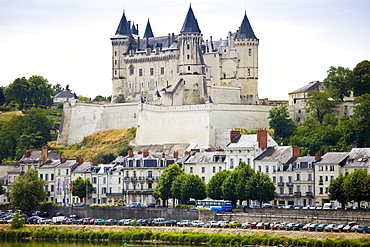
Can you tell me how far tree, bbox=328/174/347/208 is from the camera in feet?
235

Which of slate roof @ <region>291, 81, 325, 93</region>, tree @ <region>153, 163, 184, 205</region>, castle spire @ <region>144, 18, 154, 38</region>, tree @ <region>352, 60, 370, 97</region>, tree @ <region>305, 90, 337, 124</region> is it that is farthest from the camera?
castle spire @ <region>144, 18, 154, 38</region>

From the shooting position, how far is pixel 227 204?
246ft

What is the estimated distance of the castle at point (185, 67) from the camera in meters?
122

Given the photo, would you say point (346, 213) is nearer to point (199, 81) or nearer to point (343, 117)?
point (343, 117)

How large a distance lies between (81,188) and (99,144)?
33439mm

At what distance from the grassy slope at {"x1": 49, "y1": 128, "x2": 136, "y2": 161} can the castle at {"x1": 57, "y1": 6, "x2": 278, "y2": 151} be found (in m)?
1.87

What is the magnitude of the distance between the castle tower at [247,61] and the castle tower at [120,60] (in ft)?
53.5

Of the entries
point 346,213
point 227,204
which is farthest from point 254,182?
point 346,213

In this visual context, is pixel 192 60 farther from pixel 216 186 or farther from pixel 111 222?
pixel 111 222

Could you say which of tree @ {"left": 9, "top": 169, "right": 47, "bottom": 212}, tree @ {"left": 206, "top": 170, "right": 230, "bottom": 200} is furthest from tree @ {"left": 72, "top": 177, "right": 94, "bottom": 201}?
tree @ {"left": 206, "top": 170, "right": 230, "bottom": 200}

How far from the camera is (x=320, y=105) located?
4382 inches

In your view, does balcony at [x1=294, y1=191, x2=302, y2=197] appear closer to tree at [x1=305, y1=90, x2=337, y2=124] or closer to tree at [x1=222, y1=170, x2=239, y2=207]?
tree at [x1=222, y1=170, x2=239, y2=207]

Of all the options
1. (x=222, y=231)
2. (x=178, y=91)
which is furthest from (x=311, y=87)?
(x=222, y=231)

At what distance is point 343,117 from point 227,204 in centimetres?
3927
